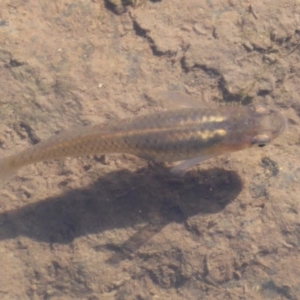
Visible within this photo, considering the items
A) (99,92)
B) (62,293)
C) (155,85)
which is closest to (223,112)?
(155,85)

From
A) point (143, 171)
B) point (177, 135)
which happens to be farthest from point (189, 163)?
point (143, 171)

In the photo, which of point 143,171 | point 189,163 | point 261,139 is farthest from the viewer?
point 143,171

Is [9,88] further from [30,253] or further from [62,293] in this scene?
[62,293]

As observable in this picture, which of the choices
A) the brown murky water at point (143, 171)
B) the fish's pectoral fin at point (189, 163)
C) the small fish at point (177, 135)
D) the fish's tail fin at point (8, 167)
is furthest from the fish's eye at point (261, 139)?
the fish's tail fin at point (8, 167)

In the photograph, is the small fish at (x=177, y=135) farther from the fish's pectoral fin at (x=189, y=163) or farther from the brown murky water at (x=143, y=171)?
the brown murky water at (x=143, y=171)

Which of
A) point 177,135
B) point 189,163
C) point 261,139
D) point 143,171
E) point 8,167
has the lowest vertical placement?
point 8,167

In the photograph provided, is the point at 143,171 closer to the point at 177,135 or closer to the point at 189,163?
the point at 189,163

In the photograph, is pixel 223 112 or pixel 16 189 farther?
pixel 16 189
